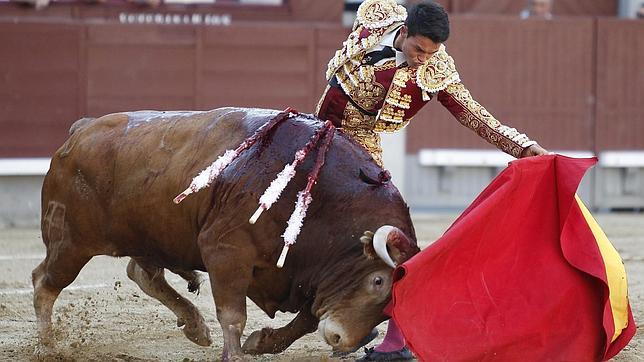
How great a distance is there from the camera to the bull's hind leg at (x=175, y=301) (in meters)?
4.21

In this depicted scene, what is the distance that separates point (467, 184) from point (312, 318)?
597cm

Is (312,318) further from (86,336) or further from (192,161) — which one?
(86,336)

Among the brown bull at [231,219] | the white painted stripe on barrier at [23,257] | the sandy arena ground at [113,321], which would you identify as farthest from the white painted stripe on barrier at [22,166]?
the brown bull at [231,219]

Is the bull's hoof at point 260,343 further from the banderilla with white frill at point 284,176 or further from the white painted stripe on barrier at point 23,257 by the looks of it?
the white painted stripe on barrier at point 23,257

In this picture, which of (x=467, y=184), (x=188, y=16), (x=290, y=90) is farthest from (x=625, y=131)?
(x=188, y=16)

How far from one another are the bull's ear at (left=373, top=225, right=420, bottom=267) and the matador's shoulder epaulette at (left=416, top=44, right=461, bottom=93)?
1.75ft

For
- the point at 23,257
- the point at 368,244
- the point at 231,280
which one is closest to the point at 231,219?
the point at 231,280

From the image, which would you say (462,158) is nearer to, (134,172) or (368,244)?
(134,172)

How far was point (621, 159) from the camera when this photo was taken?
31.6ft

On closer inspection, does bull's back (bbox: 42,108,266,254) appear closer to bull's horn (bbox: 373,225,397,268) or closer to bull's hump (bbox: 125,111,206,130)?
bull's hump (bbox: 125,111,206,130)

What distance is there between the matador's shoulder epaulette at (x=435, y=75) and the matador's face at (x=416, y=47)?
5cm

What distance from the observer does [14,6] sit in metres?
8.62

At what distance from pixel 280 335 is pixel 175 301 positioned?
0.66 metres

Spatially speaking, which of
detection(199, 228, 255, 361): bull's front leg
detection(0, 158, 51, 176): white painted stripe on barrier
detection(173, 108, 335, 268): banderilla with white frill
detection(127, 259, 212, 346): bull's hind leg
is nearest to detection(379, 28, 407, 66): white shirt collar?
detection(173, 108, 335, 268): banderilla with white frill
